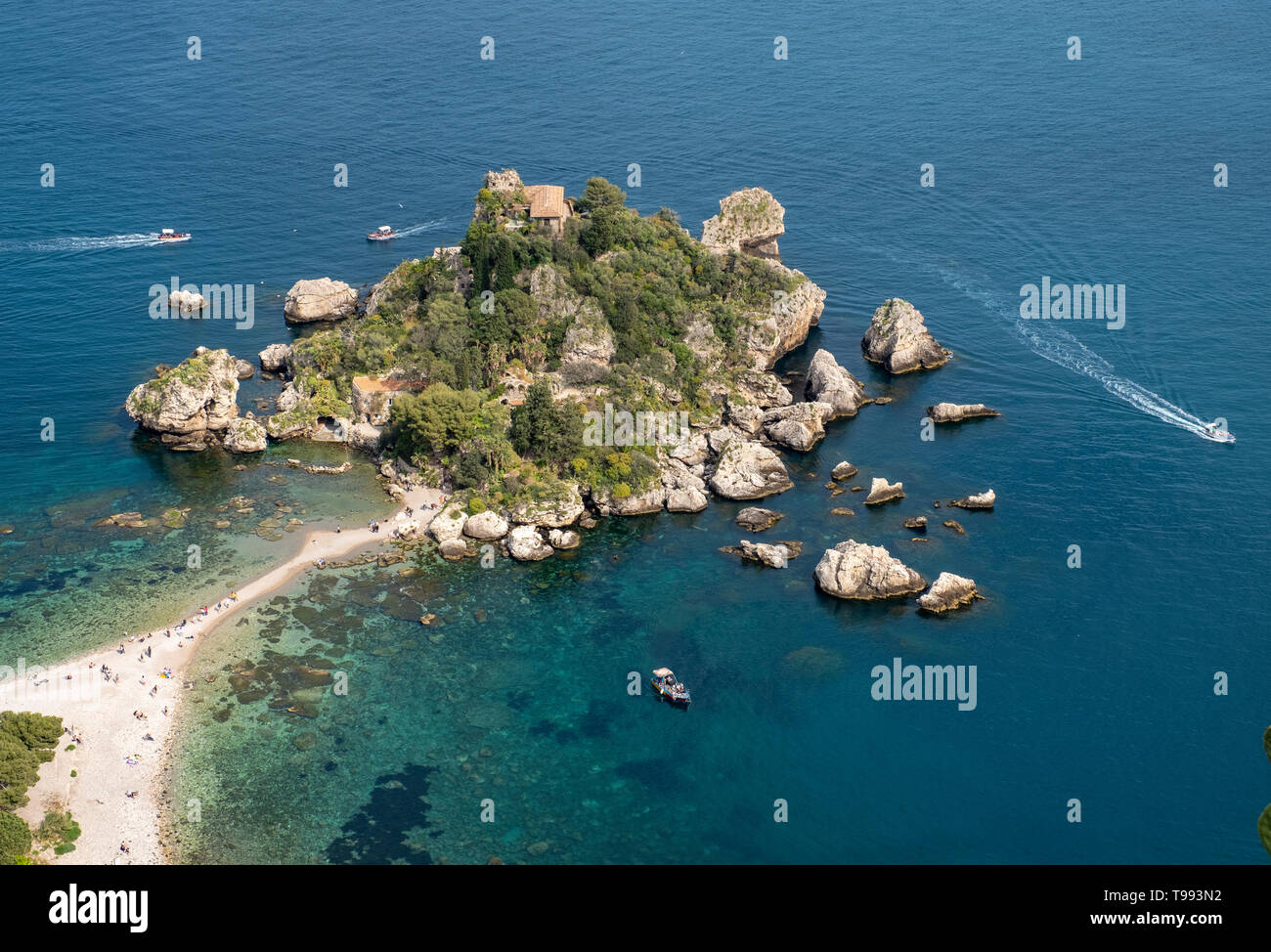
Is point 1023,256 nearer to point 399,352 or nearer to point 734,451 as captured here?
point 734,451

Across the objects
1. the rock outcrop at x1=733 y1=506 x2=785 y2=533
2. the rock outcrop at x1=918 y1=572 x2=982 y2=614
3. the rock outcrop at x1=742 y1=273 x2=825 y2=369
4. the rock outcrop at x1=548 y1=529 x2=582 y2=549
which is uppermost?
the rock outcrop at x1=742 y1=273 x2=825 y2=369

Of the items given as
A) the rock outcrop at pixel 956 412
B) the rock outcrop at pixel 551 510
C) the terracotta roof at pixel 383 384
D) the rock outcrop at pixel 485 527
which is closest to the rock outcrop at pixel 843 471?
the rock outcrop at pixel 956 412

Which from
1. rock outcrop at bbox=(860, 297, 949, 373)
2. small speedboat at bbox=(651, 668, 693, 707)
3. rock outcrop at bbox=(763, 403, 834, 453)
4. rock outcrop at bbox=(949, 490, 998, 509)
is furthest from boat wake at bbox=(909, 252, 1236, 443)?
small speedboat at bbox=(651, 668, 693, 707)

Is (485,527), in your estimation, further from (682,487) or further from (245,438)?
(245,438)

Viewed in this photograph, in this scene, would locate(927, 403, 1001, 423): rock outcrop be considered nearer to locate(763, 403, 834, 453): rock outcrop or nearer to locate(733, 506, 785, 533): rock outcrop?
locate(763, 403, 834, 453): rock outcrop

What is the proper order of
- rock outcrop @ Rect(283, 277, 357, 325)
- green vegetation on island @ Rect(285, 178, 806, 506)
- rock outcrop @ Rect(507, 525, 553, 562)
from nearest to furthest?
rock outcrop @ Rect(507, 525, 553, 562) → green vegetation on island @ Rect(285, 178, 806, 506) → rock outcrop @ Rect(283, 277, 357, 325)

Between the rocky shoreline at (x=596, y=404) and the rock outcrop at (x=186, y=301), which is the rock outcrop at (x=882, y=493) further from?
the rock outcrop at (x=186, y=301)
